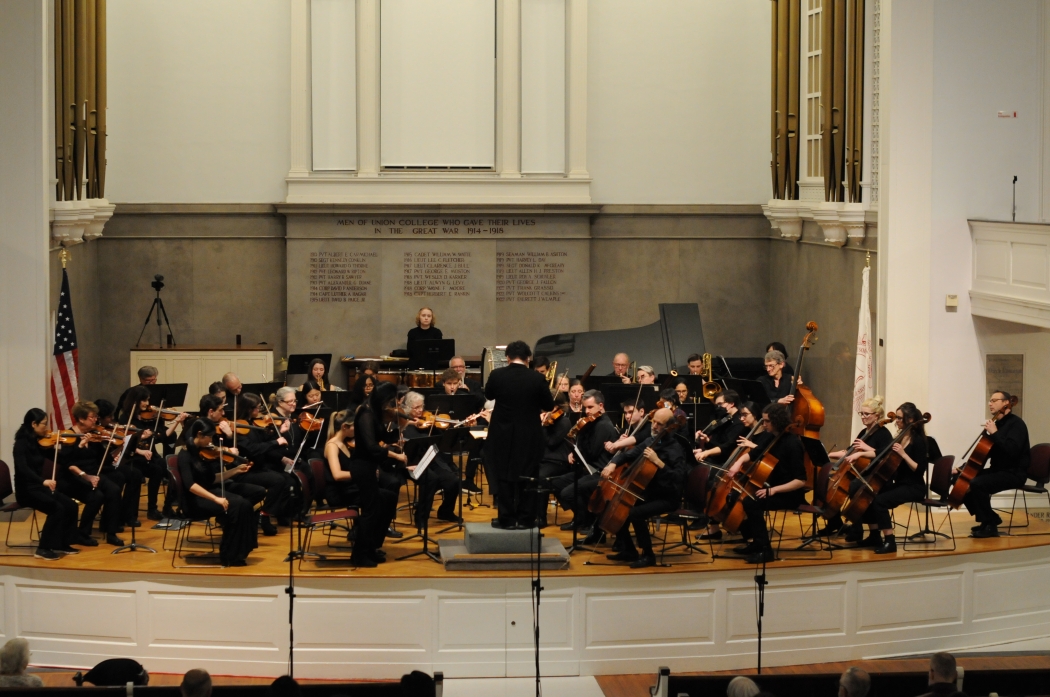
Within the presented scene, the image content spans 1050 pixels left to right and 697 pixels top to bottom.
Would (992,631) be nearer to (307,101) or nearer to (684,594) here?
(684,594)

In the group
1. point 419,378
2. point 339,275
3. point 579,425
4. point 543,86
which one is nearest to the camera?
point 579,425

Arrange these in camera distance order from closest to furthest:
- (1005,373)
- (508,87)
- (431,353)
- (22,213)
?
(22,213), (1005,373), (431,353), (508,87)

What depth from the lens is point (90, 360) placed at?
55.6 ft

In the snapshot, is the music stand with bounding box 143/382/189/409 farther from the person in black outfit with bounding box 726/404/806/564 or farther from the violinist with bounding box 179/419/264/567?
the person in black outfit with bounding box 726/404/806/564

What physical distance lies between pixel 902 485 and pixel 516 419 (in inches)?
128

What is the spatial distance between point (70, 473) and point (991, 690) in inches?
279

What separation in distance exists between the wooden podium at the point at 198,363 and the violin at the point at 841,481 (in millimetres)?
7965

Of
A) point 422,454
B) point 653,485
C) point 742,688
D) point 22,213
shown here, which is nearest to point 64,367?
point 22,213

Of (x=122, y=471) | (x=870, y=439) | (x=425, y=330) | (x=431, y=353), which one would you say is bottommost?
(x=122, y=471)

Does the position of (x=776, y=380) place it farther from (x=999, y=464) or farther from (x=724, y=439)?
(x=999, y=464)

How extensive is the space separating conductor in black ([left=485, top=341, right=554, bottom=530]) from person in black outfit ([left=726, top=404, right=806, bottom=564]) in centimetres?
157

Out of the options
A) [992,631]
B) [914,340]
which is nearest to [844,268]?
[914,340]

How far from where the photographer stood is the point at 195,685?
675 cm

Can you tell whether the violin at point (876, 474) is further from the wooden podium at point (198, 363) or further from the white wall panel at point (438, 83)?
the white wall panel at point (438, 83)
